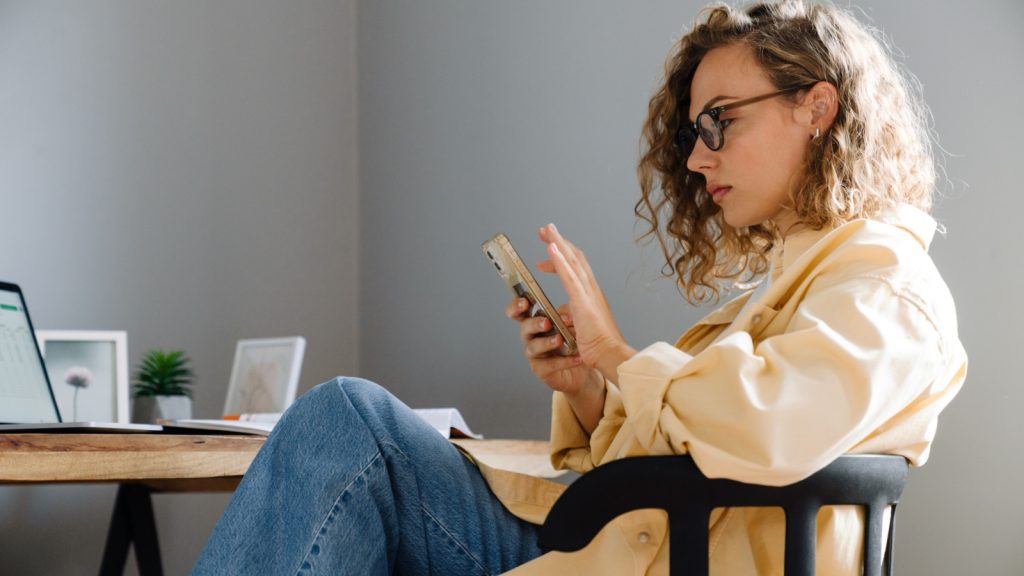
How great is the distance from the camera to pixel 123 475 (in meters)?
1.19

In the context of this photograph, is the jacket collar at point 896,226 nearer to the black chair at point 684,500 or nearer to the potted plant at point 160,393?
the black chair at point 684,500

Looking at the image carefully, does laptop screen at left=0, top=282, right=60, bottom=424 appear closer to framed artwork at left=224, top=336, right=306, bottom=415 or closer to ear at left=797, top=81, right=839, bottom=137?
framed artwork at left=224, top=336, right=306, bottom=415

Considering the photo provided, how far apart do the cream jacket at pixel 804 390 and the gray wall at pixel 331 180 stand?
2.09ft

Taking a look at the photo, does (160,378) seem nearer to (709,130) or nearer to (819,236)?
(709,130)

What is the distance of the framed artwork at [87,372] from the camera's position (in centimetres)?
191

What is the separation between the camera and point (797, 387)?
863 millimetres

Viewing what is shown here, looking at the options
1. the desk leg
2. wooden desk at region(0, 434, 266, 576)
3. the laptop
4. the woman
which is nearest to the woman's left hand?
the woman

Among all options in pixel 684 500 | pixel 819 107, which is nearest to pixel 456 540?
pixel 684 500

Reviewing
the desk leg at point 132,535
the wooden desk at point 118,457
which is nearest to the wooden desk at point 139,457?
the wooden desk at point 118,457

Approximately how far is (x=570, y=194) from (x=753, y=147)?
0.97 m

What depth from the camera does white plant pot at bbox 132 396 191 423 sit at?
1983mm

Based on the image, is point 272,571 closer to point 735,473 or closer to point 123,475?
point 123,475

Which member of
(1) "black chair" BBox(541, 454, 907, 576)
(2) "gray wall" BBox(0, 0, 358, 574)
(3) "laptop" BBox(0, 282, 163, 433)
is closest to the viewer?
(1) "black chair" BBox(541, 454, 907, 576)

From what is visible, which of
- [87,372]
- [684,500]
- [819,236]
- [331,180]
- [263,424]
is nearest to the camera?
[684,500]
